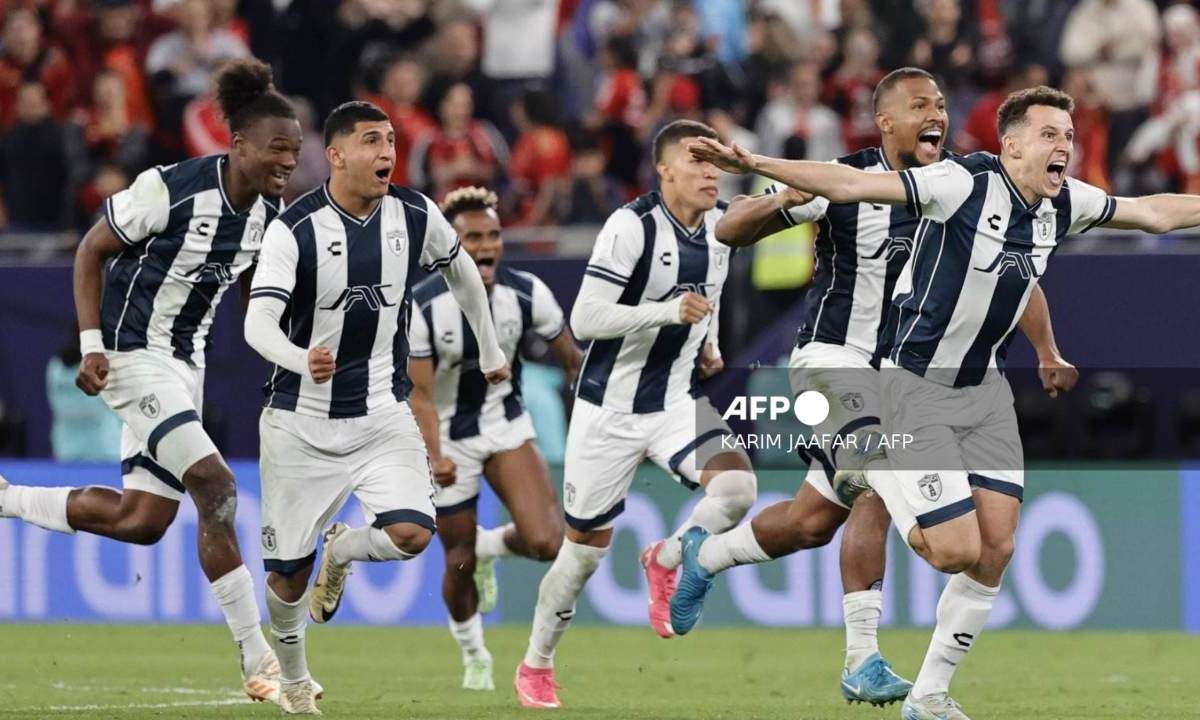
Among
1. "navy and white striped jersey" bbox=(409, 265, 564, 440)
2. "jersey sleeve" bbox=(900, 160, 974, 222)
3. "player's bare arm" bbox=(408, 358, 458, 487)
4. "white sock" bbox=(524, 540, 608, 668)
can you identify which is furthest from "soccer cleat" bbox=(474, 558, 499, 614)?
"jersey sleeve" bbox=(900, 160, 974, 222)

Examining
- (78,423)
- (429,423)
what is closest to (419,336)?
(429,423)

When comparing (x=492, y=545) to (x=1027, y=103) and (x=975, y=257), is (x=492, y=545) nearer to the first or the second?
(x=975, y=257)

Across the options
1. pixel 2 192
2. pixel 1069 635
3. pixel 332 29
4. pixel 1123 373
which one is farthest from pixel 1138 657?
pixel 2 192

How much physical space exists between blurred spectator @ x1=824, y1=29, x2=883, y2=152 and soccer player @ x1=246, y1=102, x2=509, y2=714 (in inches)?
270

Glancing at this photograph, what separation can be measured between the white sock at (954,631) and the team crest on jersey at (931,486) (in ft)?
1.10

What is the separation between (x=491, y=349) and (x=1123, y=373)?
557 cm

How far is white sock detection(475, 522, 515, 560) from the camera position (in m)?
11.1

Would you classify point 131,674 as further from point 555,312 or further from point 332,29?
point 332,29

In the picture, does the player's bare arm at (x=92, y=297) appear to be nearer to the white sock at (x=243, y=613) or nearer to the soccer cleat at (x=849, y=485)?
the white sock at (x=243, y=613)

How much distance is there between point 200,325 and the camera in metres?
9.33

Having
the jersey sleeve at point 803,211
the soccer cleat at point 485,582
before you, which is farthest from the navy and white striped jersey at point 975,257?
the soccer cleat at point 485,582

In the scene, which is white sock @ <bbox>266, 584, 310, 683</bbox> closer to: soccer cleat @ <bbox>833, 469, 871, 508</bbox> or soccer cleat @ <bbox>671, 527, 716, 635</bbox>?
soccer cleat @ <bbox>671, 527, 716, 635</bbox>

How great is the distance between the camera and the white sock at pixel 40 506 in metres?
9.36

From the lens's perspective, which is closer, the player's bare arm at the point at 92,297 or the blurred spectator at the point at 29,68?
the player's bare arm at the point at 92,297
